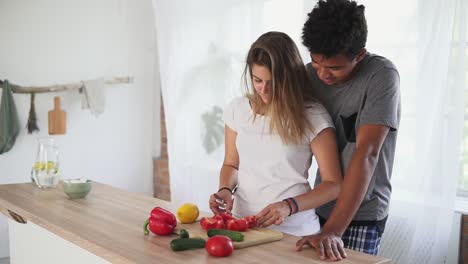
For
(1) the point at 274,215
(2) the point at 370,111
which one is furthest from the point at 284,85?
(1) the point at 274,215

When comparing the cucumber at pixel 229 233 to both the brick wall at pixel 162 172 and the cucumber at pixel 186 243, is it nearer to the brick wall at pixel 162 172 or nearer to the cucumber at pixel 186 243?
the cucumber at pixel 186 243

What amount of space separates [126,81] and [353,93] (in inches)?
127

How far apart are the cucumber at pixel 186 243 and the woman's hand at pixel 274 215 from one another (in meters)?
0.27

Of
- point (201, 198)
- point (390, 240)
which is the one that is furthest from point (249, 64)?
point (201, 198)

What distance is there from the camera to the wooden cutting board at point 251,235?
66.2 inches

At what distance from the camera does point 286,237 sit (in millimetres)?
1799

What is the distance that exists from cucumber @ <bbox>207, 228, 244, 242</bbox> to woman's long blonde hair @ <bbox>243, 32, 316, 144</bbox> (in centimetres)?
44

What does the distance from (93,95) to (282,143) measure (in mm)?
2873

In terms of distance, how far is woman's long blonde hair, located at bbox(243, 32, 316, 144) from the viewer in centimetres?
195

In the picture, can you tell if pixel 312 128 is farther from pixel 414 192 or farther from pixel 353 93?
pixel 414 192

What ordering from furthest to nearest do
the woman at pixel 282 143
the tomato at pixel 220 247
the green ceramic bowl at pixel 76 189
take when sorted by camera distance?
the green ceramic bowl at pixel 76 189, the woman at pixel 282 143, the tomato at pixel 220 247

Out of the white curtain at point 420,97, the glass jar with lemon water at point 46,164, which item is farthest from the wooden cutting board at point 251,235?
the white curtain at point 420,97

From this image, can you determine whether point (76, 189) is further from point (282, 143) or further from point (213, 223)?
point (282, 143)

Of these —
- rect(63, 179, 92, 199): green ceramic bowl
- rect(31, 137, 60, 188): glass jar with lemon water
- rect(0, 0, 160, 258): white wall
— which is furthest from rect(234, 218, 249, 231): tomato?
rect(0, 0, 160, 258): white wall
